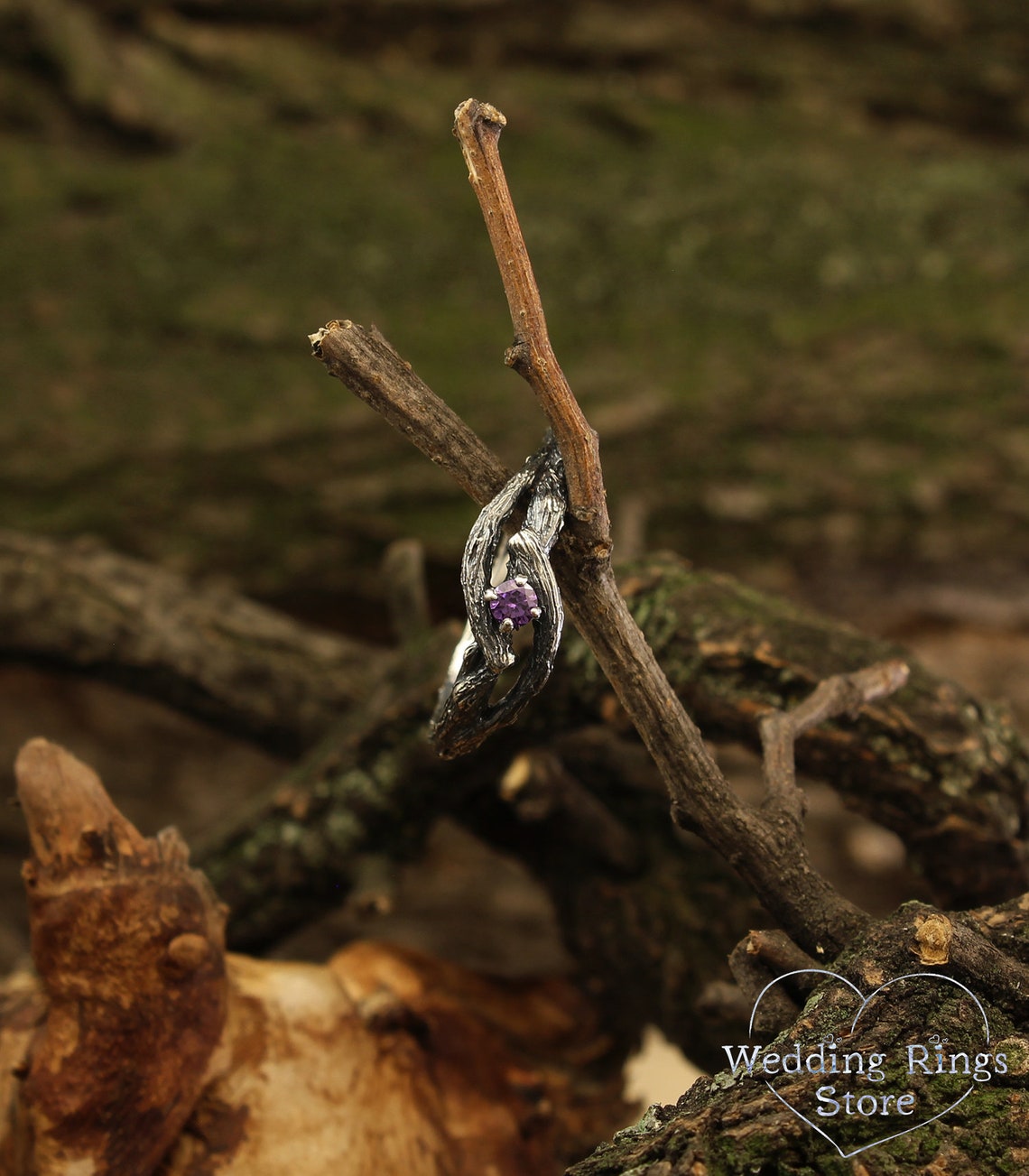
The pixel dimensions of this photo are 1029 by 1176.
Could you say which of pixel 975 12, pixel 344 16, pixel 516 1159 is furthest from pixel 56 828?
pixel 975 12

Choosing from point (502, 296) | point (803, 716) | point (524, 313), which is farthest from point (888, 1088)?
point (502, 296)

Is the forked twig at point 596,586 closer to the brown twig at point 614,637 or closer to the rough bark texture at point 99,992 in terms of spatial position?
the brown twig at point 614,637

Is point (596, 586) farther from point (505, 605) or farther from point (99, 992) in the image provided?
point (99, 992)

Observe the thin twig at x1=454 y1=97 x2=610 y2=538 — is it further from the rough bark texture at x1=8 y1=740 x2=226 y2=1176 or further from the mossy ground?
the mossy ground

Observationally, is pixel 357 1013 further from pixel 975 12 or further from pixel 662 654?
pixel 975 12

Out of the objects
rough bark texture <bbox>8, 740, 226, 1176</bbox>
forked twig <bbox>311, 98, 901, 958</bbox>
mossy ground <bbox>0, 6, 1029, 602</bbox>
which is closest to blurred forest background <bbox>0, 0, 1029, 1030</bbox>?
mossy ground <bbox>0, 6, 1029, 602</bbox>
